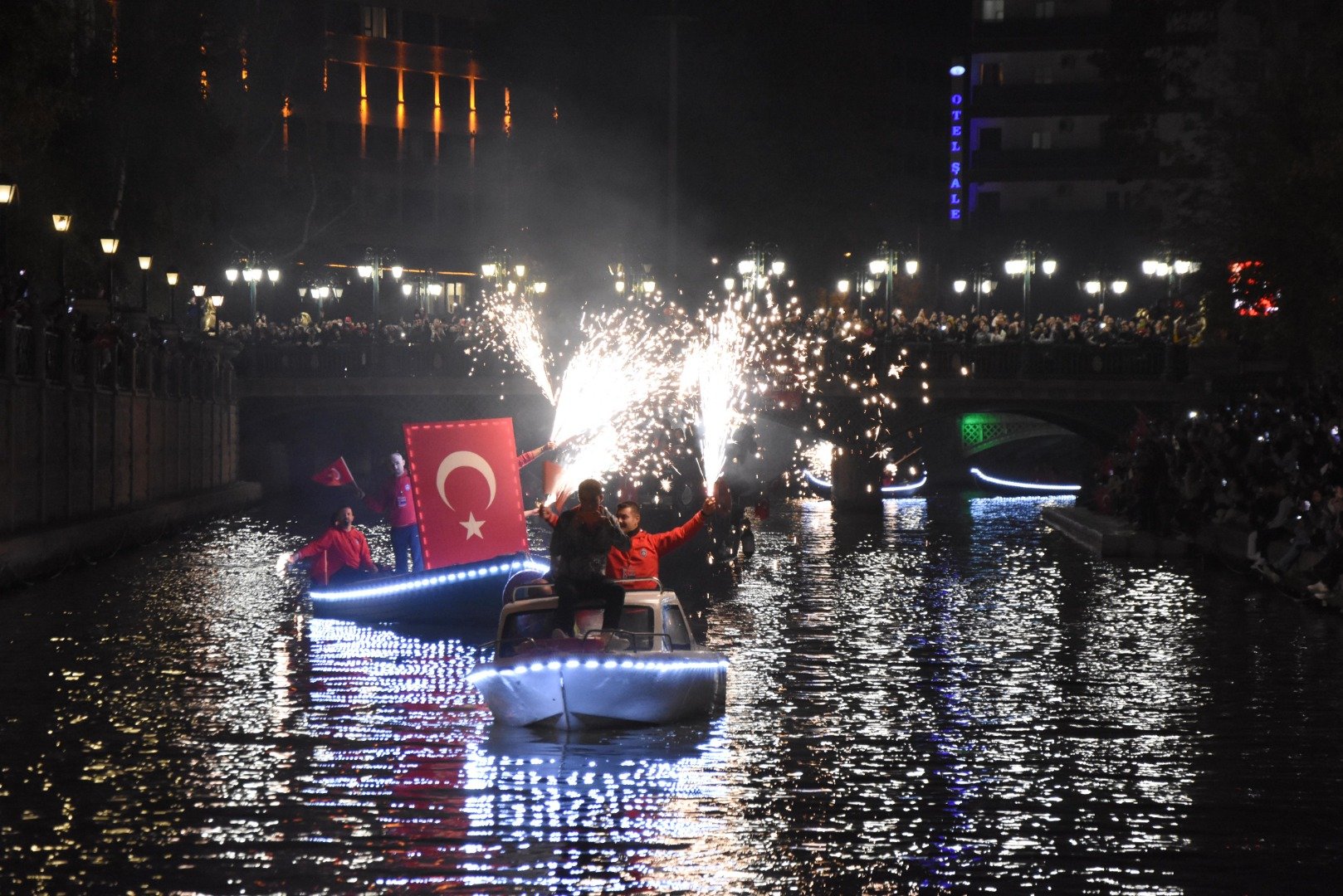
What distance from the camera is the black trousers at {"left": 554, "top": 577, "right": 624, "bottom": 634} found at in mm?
17922

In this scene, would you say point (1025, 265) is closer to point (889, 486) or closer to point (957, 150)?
point (889, 486)

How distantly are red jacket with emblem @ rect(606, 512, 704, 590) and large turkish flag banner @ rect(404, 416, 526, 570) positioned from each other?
616 centimetres

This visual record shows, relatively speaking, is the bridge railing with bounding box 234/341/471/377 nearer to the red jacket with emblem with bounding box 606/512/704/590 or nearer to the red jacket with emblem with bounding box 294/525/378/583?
the red jacket with emblem with bounding box 294/525/378/583

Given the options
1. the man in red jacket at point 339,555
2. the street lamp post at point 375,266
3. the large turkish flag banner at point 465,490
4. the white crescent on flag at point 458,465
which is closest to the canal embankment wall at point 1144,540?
the large turkish flag banner at point 465,490

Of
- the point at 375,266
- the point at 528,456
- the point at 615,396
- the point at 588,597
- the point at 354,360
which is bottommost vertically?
the point at 588,597

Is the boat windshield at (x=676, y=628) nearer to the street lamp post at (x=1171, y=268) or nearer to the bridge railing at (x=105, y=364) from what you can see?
the bridge railing at (x=105, y=364)

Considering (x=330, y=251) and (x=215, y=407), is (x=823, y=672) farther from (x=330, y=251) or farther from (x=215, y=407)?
(x=330, y=251)

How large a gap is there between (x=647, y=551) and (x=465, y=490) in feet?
21.4

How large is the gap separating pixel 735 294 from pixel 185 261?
17.0 m

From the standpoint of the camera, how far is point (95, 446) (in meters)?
40.5

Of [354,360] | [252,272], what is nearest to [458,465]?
[354,360]

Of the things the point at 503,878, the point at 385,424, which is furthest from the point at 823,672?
the point at 385,424

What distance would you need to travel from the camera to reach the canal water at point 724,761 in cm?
1290

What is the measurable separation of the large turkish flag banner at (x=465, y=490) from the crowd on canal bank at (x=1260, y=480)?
10967mm
